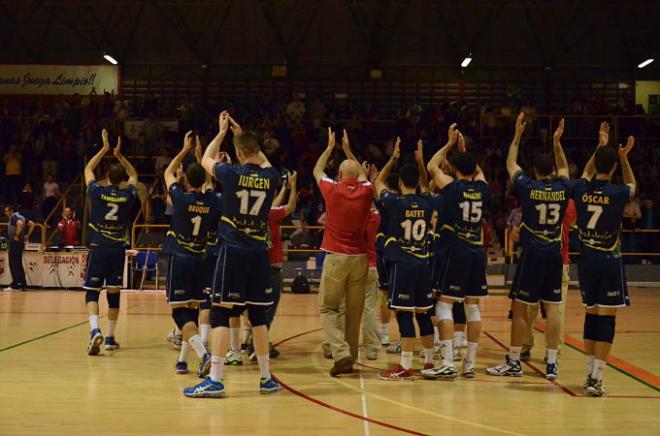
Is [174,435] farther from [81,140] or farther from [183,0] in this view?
[183,0]

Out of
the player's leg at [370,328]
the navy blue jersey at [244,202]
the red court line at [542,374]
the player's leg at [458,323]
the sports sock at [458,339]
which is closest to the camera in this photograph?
the navy blue jersey at [244,202]

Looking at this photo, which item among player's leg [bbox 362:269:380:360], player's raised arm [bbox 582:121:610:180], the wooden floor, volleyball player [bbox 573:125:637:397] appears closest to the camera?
the wooden floor

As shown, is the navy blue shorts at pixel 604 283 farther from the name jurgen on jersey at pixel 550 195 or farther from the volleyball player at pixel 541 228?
the name jurgen on jersey at pixel 550 195

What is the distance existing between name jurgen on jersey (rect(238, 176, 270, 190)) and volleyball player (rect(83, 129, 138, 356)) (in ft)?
9.93

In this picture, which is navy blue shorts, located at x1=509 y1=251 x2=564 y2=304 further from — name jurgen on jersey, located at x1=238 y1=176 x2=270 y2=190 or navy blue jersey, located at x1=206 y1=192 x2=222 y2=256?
navy blue jersey, located at x1=206 y1=192 x2=222 y2=256

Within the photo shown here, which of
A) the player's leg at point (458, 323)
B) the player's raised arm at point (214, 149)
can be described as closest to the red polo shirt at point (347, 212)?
the player's leg at point (458, 323)

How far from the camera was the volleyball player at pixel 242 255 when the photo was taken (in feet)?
25.7

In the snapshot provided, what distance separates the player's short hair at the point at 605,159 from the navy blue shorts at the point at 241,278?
3.44m

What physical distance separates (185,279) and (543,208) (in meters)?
3.94

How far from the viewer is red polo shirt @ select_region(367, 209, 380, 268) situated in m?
10.4

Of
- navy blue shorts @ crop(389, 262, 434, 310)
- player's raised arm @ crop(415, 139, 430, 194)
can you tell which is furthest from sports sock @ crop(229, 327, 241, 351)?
player's raised arm @ crop(415, 139, 430, 194)

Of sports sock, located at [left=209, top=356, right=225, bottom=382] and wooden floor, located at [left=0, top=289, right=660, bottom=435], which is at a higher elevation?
sports sock, located at [left=209, top=356, right=225, bottom=382]

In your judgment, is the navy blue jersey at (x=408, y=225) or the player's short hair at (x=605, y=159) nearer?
the player's short hair at (x=605, y=159)

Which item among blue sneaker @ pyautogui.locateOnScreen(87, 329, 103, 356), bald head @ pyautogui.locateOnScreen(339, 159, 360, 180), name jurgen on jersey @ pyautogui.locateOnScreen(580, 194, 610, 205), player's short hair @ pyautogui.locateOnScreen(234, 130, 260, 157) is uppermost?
player's short hair @ pyautogui.locateOnScreen(234, 130, 260, 157)
